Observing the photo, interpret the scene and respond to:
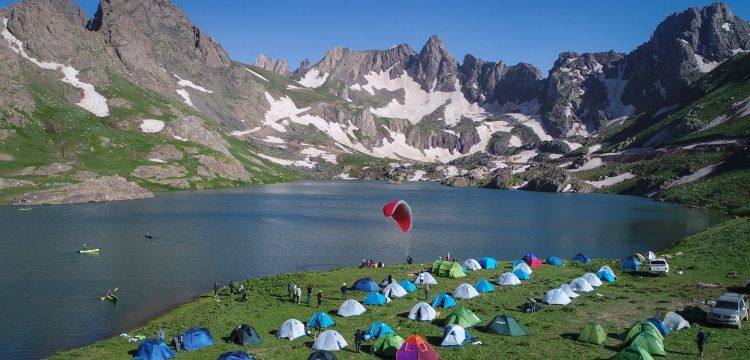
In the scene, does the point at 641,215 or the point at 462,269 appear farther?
the point at 641,215

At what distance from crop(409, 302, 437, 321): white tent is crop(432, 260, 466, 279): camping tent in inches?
702

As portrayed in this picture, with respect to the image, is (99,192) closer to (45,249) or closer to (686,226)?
(45,249)

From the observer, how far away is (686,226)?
367 feet

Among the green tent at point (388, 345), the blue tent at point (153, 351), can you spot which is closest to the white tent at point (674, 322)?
the green tent at point (388, 345)

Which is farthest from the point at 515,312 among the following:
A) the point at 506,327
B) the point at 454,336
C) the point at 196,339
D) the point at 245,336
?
the point at 196,339

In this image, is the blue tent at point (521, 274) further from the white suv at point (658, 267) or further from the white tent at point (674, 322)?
the white tent at point (674, 322)

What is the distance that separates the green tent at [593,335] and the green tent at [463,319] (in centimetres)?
751

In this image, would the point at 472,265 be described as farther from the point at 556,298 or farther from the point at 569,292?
the point at 556,298

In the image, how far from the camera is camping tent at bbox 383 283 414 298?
50844mm

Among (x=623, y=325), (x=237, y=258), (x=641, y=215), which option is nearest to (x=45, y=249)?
(x=237, y=258)

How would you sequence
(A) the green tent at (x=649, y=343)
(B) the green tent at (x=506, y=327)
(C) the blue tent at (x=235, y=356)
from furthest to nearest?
(B) the green tent at (x=506, y=327) < (A) the green tent at (x=649, y=343) < (C) the blue tent at (x=235, y=356)

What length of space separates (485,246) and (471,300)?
4242 centimetres

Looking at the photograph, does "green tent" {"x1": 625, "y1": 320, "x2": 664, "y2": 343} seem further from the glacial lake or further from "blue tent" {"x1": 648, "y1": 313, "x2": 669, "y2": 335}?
the glacial lake

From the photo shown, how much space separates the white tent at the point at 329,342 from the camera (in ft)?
118
